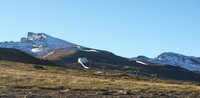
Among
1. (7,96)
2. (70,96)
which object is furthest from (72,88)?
(7,96)

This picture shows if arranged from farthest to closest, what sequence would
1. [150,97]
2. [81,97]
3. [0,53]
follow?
[0,53]
[150,97]
[81,97]

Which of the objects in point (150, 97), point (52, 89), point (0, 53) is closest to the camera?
point (150, 97)

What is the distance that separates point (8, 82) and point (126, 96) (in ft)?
49.8

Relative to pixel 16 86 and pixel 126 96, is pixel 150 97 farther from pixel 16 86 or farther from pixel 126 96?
pixel 16 86

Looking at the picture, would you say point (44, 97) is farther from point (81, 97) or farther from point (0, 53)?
point (0, 53)

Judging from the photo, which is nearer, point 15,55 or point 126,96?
point 126,96

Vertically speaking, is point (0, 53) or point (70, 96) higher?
point (0, 53)

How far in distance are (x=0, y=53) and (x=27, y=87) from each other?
4119 inches

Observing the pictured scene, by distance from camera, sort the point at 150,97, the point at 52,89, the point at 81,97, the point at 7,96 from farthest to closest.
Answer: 1. the point at 52,89
2. the point at 150,97
3. the point at 81,97
4. the point at 7,96

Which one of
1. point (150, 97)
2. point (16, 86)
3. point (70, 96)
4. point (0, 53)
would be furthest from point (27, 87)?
point (0, 53)

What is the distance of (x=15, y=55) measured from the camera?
155625 millimetres

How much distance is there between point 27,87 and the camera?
46.1 meters

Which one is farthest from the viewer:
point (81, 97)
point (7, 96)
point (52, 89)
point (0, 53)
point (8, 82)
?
point (0, 53)

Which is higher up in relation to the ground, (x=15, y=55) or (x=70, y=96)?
(x=15, y=55)
